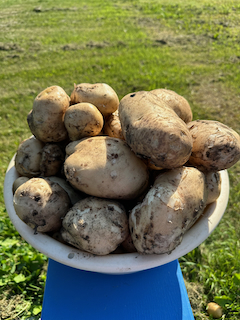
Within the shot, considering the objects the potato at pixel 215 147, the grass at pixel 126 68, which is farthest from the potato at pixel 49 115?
the grass at pixel 126 68

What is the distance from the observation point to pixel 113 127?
4.40 feet

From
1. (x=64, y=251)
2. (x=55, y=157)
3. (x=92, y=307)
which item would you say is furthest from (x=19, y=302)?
(x=55, y=157)

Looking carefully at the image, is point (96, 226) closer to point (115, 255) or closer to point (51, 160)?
point (115, 255)

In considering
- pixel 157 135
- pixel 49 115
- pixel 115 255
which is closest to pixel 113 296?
pixel 115 255

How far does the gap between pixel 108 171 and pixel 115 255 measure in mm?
335

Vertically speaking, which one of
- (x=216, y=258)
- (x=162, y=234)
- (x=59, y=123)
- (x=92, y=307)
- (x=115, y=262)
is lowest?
(x=216, y=258)

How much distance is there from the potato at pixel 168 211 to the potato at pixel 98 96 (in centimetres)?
51

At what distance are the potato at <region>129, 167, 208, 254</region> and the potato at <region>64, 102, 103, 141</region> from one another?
415 mm

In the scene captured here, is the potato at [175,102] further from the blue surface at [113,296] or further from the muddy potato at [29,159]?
the blue surface at [113,296]

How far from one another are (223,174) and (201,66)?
11.1ft

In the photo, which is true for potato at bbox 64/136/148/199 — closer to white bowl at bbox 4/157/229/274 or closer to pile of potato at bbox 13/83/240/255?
pile of potato at bbox 13/83/240/255

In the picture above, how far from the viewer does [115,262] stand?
99 centimetres

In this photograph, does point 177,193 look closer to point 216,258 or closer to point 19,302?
point 216,258

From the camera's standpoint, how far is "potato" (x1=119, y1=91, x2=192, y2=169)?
0.97 meters
